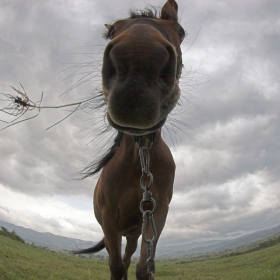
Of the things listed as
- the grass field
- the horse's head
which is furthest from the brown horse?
the grass field

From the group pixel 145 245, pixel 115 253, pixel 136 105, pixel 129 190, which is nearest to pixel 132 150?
pixel 129 190

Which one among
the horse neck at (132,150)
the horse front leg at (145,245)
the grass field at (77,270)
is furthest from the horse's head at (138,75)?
the grass field at (77,270)

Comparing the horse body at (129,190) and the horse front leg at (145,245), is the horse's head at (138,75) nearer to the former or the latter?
the horse body at (129,190)

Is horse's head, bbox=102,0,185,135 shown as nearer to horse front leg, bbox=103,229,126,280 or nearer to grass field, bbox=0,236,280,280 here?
horse front leg, bbox=103,229,126,280

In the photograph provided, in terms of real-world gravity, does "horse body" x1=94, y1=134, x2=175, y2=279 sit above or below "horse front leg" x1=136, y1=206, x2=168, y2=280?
above

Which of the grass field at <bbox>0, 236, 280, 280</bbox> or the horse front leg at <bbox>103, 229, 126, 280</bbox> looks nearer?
the horse front leg at <bbox>103, 229, 126, 280</bbox>

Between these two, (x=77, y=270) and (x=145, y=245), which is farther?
(x=77, y=270)

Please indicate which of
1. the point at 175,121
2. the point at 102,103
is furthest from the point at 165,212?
the point at 102,103

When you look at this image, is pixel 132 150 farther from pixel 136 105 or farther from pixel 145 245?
pixel 136 105

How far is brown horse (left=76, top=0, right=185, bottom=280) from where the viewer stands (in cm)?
188

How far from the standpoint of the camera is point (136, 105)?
75.0 inches

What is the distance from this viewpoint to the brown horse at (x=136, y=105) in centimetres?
188

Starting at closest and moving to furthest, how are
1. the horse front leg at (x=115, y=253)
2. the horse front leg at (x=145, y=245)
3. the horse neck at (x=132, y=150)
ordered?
the horse front leg at (x=145, y=245), the horse neck at (x=132, y=150), the horse front leg at (x=115, y=253)

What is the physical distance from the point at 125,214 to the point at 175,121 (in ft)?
4.76
